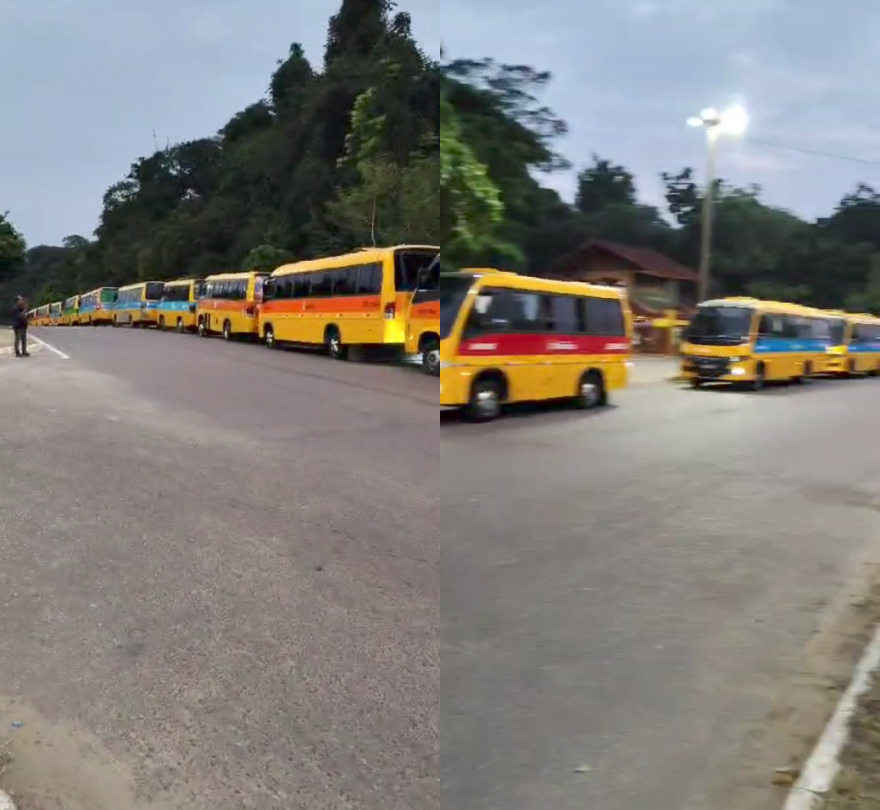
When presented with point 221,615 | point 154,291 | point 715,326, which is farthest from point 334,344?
point 154,291

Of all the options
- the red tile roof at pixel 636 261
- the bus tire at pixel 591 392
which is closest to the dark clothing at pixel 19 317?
the bus tire at pixel 591 392

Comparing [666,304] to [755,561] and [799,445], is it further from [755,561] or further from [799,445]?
[755,561]

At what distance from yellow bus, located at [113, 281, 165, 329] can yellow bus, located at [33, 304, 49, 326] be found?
51.3 ft

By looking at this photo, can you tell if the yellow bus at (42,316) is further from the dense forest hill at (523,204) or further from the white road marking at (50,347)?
the dense forest hill at (523,204)

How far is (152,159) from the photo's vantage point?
5188 centimetres

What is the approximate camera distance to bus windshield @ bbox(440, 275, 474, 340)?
1.53m

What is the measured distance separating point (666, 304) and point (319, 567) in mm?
2451

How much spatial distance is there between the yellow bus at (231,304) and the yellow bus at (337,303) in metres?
1.86

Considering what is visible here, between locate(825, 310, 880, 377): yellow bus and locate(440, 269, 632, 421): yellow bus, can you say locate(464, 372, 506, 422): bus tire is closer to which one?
locate(440, 269, 632, 421): yellow bus

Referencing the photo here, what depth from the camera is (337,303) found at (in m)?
15.2

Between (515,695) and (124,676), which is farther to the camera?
(124,676)

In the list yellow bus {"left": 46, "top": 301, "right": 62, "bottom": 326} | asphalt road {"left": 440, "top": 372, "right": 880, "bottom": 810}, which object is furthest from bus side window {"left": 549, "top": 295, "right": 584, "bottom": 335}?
yellow bus {"left": 46, "top": 301, "right": 62, "bottom": 326}

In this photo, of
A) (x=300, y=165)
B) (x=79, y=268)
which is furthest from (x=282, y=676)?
(x=79, y=268)

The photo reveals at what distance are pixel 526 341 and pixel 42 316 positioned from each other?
5221 cm
